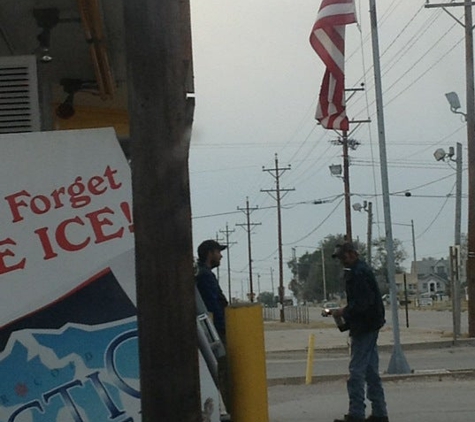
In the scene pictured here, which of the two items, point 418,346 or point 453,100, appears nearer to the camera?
point 418,346

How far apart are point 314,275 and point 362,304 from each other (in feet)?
475

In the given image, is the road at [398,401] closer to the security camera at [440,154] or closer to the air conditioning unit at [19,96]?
A: the air conditioning unit at [19,96]

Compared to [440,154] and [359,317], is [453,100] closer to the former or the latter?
[440,154]

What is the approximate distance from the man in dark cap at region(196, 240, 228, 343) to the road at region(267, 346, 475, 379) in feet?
33.1

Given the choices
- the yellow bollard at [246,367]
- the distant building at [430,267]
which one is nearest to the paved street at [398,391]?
the yellow bollard at [246,367]

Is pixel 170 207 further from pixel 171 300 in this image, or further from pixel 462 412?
pixel 462 412

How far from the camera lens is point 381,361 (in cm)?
2422

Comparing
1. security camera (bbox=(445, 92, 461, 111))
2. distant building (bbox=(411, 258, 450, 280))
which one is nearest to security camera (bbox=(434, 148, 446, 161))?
security camera (bbox=(445, 92, 461, 111))

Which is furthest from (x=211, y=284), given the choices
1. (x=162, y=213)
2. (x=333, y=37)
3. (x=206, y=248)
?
(x=333, y=37)

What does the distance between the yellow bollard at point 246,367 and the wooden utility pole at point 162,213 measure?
4.19 feet

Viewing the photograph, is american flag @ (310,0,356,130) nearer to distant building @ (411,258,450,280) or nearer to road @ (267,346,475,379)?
road @ (267,346,475,379)

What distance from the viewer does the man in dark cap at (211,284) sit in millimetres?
8984

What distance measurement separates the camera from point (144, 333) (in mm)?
4379

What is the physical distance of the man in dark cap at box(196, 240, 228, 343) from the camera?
354 inches
